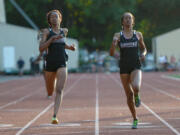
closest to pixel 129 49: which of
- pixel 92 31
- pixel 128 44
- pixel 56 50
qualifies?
pixel 128 44

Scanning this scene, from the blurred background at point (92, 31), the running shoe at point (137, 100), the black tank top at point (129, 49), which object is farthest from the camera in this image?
the blurred background at point (92, 31)

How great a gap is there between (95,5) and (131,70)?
4909 cm

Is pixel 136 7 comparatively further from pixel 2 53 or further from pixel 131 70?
pixel 131 70

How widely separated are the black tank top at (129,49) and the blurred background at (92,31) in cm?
3069

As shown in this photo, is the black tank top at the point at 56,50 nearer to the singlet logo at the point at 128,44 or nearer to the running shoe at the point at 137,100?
the singlet logo at the point at 128,44

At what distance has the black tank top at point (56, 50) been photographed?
28.6 ft

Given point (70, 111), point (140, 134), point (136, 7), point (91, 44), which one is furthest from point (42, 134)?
point (136, 7)

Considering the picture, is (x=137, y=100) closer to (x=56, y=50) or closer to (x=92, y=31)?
(x=56, y=50)

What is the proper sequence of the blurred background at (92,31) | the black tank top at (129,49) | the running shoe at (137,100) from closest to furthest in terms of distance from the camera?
the black tank top at (129,49) < the running shoe at (137,100) < the blurred background at (92,31)

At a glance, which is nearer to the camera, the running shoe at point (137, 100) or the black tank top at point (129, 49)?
the black tank top at point (129, 49)

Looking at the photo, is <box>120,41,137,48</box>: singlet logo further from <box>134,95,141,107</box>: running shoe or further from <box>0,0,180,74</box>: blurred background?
<box>0,0,180,74</box>: blurred background

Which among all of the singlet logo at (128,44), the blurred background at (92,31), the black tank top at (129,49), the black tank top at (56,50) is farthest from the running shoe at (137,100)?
the blurred background at (92,31)

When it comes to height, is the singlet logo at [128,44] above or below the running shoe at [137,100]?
above

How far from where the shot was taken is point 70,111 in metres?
12.5
